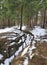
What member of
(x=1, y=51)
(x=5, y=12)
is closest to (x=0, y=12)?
(x=5, y=12)

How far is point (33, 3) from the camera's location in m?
31.0

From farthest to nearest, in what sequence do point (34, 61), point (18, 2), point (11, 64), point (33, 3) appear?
point (33, 3) < point (18, 2) < point (34, 61) < point (11, 64)

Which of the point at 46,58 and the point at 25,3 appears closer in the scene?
the point at 46,58

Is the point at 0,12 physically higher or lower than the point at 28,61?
higher

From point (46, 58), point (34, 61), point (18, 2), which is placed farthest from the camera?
point (18, 2)

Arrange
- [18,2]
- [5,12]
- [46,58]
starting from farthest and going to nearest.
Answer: [5,12] → [18,2] → [46,58]

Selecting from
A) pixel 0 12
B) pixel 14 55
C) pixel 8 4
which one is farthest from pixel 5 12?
pixel 14 55

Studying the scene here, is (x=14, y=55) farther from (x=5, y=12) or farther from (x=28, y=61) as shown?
(x=5, y=12)

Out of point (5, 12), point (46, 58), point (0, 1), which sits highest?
point (0, 1)

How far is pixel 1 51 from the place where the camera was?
1238cm

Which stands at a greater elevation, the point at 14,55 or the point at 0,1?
the point at 0,1

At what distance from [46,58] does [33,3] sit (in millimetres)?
20371

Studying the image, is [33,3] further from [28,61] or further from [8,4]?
[28,61]

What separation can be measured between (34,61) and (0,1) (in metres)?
27.2
